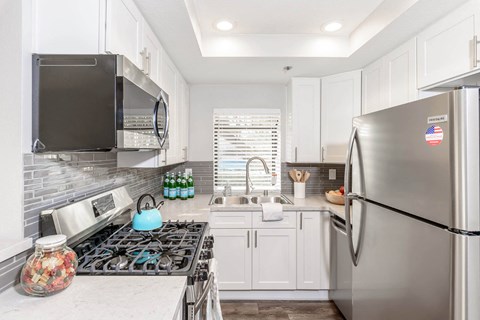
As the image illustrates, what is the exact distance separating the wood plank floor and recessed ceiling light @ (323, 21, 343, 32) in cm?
240

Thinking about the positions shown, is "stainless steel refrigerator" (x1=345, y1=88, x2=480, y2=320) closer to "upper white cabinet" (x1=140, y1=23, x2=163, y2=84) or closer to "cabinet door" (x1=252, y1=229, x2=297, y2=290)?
"cabinet door" (x1=252, y1=229, x2=297, y2=290)

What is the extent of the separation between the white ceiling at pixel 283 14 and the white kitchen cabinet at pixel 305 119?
651 mm

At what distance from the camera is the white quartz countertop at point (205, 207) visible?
6.76ft

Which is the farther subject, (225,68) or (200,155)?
Result: (200,155)

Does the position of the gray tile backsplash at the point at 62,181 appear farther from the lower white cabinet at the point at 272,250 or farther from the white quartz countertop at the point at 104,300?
the lower white cabinet at the point at 272,250

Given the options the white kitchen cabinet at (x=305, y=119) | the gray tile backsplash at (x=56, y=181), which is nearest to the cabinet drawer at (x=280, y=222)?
the white kitchen cabinet at (x=305, y=119)

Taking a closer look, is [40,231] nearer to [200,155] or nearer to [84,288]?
[84,288]

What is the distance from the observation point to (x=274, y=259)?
2389mm

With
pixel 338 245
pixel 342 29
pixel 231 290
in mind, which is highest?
pixel 342 29

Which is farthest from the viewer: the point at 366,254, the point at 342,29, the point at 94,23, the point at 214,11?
the point at 342,29

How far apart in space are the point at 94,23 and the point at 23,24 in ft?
0.76

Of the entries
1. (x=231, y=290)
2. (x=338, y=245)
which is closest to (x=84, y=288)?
(x=231, y=290)

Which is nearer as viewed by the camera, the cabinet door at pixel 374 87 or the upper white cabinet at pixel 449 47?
the upper white cabinet at pixel 449 47

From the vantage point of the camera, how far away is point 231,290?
2.41m
